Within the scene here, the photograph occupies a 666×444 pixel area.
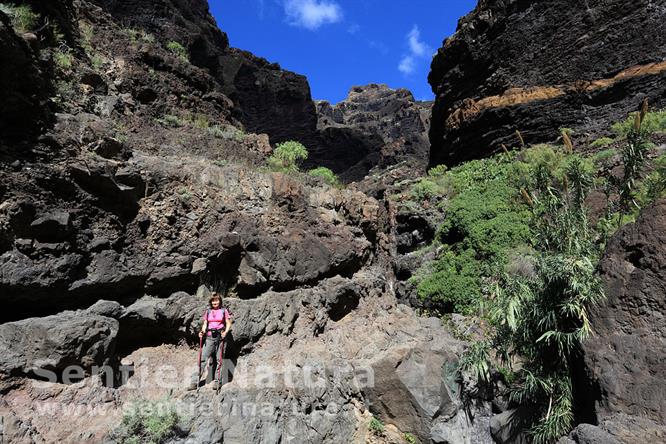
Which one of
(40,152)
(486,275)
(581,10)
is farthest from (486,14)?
(40,152)

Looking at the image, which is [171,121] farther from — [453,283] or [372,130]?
[372,130]

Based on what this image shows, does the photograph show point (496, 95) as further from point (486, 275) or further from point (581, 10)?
point (486, 275)

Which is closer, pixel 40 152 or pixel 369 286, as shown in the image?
pixel 40 152

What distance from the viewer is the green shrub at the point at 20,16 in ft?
24.7

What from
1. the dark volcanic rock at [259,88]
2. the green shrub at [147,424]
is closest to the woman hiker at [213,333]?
the green shrub at [147,424]

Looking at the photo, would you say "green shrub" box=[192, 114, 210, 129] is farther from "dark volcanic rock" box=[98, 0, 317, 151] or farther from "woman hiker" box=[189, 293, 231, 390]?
"dark volcanic rock" box=[98, 0, 317, 151]

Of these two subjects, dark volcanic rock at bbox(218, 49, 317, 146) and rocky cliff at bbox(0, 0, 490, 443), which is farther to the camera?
dark volcanic rock at bbox(218, 49, 317, 146)

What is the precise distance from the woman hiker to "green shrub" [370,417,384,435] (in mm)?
3298

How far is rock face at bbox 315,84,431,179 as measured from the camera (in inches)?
1745

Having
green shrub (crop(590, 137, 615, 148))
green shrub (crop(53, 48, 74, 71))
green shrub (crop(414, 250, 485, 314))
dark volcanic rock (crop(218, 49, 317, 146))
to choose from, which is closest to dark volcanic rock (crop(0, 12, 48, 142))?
green shrub (crop(53, 48, 74, 71))

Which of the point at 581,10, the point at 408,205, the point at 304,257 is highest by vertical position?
the point at 581,10

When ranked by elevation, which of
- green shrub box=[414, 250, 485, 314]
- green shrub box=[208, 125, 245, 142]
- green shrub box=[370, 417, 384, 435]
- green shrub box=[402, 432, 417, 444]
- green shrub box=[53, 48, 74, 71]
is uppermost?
green shrub box=[53, 48, 74, 71]

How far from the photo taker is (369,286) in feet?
36.2

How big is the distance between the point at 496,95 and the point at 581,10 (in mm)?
6480
